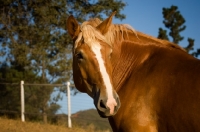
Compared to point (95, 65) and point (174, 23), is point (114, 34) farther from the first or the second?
point (174, 23)

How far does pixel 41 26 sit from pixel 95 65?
11.2 m

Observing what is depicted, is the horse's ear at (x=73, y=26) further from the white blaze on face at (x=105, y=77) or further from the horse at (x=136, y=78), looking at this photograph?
the white blaze on face at (x=105, y=77)

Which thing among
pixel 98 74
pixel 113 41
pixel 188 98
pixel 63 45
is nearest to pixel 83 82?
pixel 98 74

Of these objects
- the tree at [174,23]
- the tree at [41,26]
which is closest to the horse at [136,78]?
the tree at [41,26]

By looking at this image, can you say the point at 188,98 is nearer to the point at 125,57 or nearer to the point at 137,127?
the point at 137,127

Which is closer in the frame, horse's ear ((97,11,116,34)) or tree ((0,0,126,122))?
horse's ear ((97,11,116,34))

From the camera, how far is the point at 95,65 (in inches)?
124

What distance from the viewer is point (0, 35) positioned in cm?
1443

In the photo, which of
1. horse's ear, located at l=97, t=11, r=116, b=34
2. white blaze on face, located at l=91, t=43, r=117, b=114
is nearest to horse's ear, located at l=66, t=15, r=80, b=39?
horse's ear, located at l=97, t=11, r=116, b=34

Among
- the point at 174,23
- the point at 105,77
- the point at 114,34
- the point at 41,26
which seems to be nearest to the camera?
the point at 105,77

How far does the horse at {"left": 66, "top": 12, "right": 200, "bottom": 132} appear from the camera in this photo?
2.88m

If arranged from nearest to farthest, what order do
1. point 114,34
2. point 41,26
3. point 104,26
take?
point 104,26 < point 114,34 < point 41,26

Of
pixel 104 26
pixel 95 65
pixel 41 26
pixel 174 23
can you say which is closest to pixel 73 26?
pixel 104 26

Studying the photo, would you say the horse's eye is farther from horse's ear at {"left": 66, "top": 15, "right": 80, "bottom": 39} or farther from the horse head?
horse's ear at {"left": 66, "top": 15, "right": 80, "bottom": 39}
